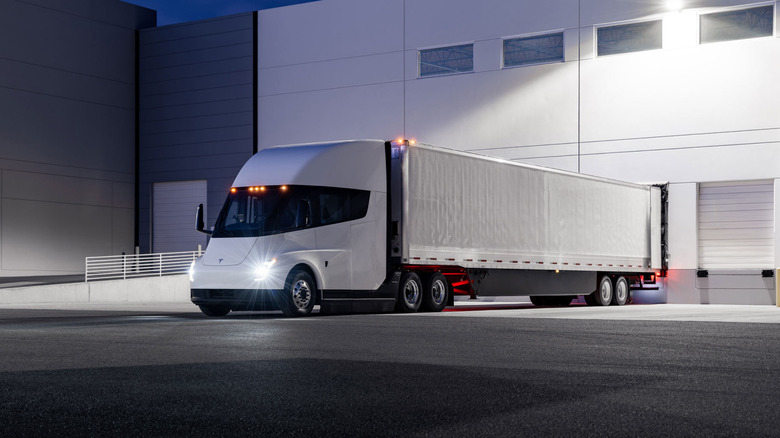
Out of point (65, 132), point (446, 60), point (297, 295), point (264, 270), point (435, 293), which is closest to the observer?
point (264, 270)

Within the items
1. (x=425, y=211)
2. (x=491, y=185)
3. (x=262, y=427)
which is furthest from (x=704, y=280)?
(x=262, y=427)

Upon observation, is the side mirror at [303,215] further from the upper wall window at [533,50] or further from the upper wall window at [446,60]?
the upper wall window at [446,60]

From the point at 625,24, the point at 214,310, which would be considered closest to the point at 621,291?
the point at 625,24

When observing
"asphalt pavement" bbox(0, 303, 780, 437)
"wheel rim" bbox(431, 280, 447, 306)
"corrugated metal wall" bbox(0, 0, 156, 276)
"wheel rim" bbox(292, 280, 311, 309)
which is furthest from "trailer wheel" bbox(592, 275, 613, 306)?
"corrugated metal wall" bbox(0, 0, 156, 276)

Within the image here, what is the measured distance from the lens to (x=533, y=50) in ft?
114

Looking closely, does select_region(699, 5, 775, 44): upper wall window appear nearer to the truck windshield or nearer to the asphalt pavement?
the truck windshield

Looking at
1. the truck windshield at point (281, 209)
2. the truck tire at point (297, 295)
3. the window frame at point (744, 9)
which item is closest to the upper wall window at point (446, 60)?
the window frame at point (744, 9)

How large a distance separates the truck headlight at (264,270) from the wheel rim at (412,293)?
11.2ft

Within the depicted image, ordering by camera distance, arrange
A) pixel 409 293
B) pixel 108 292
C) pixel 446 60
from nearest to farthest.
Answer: pixel 409 293
pixel 108 292
pixel 446 60

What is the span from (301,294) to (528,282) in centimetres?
711

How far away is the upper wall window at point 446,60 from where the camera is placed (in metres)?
36.0

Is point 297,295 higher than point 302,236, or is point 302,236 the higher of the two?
point 302,236

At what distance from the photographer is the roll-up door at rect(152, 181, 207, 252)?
140 feet

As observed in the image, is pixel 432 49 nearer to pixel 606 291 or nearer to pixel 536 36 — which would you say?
pixel 536 36
